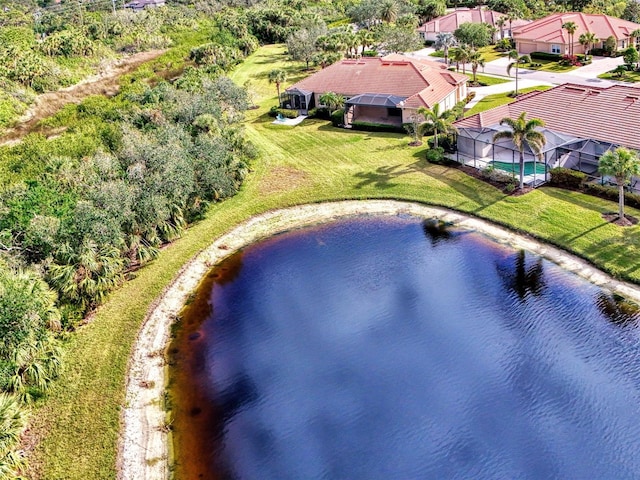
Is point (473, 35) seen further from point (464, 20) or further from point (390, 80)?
point (390, 80)

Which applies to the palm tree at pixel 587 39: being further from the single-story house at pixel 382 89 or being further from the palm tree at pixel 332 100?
the palm tree at pixel 332 100

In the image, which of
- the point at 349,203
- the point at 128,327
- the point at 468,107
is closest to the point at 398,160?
the point at 349,203

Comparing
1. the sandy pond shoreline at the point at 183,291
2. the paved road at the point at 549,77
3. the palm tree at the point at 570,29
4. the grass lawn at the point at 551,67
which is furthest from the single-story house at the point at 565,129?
the palm tree at the point at 570,29

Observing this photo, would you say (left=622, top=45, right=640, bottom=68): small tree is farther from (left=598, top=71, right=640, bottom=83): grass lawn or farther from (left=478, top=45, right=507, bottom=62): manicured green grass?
(left=478, top=45, right=507, bottom=62): manicured green grass

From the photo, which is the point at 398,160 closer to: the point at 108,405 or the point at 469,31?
the point at 108,405

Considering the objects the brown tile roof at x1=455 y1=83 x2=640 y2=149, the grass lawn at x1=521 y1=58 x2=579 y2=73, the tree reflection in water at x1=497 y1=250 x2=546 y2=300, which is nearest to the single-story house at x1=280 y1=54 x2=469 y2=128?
the brown tile roof at x1=455 y1=83 x2=640 y2=149
